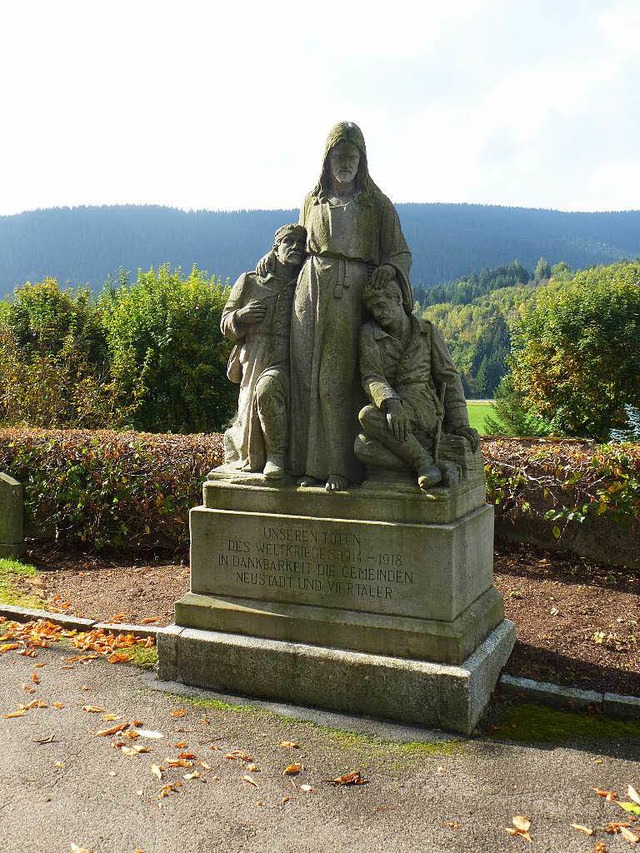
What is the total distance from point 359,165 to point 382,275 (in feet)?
2.78

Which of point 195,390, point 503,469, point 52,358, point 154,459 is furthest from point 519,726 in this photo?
point 195,390

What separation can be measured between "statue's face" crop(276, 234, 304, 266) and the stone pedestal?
164 centimetres

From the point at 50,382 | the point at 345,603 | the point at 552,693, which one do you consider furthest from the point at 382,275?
the point at 50,382

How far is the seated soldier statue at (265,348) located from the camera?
5.04 meters

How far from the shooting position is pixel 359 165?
520 cm

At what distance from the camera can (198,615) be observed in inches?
201

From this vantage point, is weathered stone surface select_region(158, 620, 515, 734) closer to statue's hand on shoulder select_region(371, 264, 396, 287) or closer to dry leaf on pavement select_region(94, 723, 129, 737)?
dry leaf on pavement select_region(94, 723, 129, 737)

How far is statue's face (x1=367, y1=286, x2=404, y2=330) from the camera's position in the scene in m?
Answer: 4.98

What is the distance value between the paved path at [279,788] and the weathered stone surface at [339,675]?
0.45ft

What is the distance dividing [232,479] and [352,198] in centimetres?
217

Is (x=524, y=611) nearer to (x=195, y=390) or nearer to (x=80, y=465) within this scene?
(x=80, y=465)

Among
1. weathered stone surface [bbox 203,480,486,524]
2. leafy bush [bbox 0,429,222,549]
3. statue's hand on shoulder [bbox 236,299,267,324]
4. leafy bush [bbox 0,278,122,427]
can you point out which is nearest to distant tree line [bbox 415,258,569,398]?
leafy bush [bbox 0,278,122,427]

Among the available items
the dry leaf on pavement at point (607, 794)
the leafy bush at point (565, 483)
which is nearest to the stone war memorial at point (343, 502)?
the dry leaf on pavement at point (607, 794)

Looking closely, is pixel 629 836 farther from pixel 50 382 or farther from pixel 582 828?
pixel 50 382
